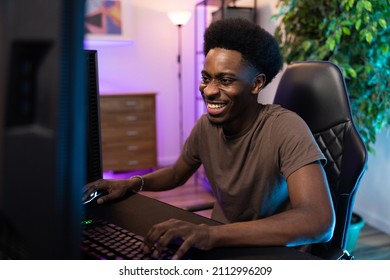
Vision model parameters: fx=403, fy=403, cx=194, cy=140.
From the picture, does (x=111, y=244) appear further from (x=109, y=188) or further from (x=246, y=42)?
(x=246, y=42)

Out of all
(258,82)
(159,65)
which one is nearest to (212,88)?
(258,82)

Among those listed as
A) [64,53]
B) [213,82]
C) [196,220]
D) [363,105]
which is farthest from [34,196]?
[363,105]

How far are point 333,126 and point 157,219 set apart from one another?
0.64 metres

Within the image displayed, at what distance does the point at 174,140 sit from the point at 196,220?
3.99 metres

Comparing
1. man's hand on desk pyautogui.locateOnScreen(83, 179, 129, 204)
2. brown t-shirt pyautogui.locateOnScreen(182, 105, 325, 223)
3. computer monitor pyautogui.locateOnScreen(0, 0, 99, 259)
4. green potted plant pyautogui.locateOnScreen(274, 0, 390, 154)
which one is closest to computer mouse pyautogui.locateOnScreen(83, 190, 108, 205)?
man's hand on desk pyautogui.locateOnScreen(83, 179, 129, 204)

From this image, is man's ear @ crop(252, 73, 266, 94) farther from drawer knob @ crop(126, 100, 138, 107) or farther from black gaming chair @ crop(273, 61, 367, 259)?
drawer knob @ crop(126, 100, 138, 107)

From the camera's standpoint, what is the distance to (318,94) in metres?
1.27

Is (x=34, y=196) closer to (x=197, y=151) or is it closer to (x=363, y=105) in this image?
(x=197, y=151)

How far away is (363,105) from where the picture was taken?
2.19 metres

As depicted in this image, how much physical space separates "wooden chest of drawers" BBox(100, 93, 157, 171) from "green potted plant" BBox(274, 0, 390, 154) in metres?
2.14

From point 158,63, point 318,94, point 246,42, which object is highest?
point 158,63

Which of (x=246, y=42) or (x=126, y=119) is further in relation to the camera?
(x=126, y=119)
